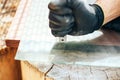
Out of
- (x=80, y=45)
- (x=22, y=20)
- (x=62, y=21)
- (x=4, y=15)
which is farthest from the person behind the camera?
(x=4, y=15)

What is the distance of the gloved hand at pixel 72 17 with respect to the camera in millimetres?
662

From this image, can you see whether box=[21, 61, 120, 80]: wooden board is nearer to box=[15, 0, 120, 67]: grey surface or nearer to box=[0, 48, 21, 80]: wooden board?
box=[15, 0, 120, 67]: grey surface

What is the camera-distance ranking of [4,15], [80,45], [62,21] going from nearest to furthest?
[62,21], [80,45], [4,15]

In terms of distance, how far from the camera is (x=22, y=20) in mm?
924

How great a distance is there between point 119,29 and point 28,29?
287 millimetres

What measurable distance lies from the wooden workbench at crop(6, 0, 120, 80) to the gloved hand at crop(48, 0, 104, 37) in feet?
0.22

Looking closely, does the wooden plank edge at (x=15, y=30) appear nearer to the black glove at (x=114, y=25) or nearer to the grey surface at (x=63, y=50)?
the grey surface at (x=63, y=50)

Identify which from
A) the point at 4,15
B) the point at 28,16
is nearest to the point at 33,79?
the point at 28,16

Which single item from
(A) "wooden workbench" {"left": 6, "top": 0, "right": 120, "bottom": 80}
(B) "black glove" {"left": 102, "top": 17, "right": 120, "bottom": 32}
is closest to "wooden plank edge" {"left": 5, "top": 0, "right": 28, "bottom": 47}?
(A) "wooden workbench" {"left": 6, "top": 0, "right": 120, "bottom": 80}


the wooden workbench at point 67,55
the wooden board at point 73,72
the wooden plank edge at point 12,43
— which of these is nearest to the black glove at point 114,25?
the wooden workbench at point 67,55

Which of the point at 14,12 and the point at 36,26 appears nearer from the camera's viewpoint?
the point at 36,26

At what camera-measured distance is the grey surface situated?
2.41ft

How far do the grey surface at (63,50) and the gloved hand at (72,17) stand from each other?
0.07 metres

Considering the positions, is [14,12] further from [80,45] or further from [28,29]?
[80,45]
